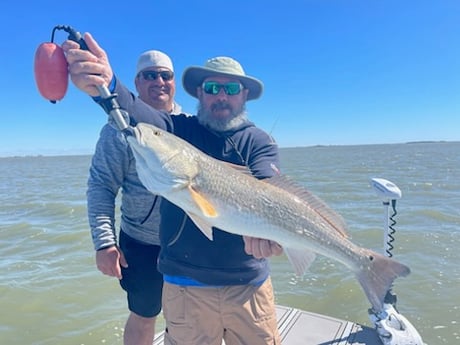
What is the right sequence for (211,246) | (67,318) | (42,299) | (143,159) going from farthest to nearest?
(42,299), (67,318), (211,246), (143,159)

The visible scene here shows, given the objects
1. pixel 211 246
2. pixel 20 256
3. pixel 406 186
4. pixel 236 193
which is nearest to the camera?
pixel 236 193

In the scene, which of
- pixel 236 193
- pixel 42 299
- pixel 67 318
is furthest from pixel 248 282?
pixel 42 299

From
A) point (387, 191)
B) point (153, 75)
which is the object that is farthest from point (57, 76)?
point (387, 191)

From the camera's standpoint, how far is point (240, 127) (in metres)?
3.27

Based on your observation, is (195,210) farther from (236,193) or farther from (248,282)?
(248,282)

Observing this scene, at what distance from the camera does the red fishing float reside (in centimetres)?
221

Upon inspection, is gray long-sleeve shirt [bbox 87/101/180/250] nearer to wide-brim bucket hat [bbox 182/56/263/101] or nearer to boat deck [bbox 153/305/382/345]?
wide-brim bucket hat [bbox 182/56/263/101]

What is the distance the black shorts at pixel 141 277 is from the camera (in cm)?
367

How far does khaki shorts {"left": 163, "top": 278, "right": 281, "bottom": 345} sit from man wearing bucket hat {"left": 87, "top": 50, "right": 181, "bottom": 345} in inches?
24.3

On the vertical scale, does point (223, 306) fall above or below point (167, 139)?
below

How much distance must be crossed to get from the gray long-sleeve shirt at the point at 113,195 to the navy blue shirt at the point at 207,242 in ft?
1.68

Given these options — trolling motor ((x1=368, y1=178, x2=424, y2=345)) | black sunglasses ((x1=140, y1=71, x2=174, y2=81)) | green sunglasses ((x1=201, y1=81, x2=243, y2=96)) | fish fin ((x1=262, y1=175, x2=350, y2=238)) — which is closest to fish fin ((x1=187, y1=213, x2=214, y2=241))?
fish fin ((x1=262, y1=175, x2=350, y2=238))

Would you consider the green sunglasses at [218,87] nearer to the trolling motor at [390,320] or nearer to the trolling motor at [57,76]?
the trolling motor at [57,76]

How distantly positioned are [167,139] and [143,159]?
0.66ft
